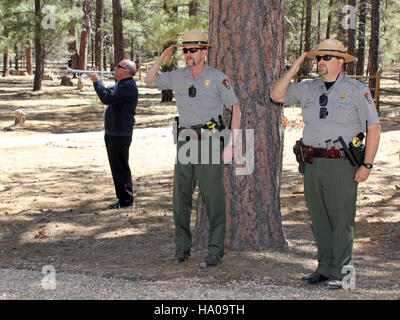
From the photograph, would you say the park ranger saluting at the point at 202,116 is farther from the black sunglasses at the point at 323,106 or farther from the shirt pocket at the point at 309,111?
the black sunglasses at the point at 323,106

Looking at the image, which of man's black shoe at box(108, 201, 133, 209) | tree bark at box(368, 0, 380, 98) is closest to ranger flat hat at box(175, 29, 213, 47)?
man's black shoe at box(108, 201, 133, 209)

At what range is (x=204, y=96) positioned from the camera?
494 cm

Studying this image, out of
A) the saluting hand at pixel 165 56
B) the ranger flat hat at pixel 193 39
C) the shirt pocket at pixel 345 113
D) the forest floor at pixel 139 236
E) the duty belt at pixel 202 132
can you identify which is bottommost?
the forest floor at pixel 139 236

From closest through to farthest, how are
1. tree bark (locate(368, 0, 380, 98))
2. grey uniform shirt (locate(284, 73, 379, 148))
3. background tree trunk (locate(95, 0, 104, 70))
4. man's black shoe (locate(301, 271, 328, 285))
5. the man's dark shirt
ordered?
grey uniform shirt (locate(284, 73, 379, 148)), man's black shoe (locate(301, 271, 328, 285)), the man's dark shirt, tree bark (locate(368, 0, 380, 98)), background tree trunk (locate(95, 0, 104, 70))

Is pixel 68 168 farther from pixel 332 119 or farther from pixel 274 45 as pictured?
pixel 332 119

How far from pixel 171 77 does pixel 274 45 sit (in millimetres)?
980

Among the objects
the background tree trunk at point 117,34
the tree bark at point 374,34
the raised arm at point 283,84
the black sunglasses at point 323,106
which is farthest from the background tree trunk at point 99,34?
Answer: the black sunglasses at point 323,106

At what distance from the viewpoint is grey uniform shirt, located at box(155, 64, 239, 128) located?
16.2ft

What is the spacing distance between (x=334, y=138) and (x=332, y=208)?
0.53 meters

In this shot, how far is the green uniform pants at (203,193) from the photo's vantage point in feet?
16.3

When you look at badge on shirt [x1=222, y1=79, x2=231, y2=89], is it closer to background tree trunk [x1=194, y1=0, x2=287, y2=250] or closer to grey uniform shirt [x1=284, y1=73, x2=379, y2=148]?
background tree trunk [x1=194, y1=0, x2=287, y2=250]

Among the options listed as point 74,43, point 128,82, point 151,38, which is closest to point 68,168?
point 128,82

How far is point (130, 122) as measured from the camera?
7.38 meters

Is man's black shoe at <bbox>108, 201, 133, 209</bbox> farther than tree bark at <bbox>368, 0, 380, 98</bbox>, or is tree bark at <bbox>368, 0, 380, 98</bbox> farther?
tree bark at <bbox>368, 0, 380, 98</bbox>
